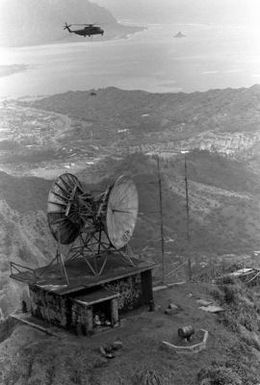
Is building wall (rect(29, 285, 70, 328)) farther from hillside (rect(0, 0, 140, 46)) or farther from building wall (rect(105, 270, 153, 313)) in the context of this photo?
hillside (rect(0, 0, 140, 46))

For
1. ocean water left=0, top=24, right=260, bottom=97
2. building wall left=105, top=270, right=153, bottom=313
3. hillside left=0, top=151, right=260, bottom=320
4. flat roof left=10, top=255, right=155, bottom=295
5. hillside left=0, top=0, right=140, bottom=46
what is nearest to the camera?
flat roof left=10, top=255, right=155, bottom=295

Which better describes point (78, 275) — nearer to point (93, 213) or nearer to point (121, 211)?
point (93, 213)

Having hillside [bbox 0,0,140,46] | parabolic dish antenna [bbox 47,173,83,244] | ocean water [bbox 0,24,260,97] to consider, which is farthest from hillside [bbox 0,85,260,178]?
parabolic dish antenna [bbox 47,173,83,244]

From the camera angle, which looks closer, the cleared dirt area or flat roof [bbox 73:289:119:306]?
the cleared dirt area

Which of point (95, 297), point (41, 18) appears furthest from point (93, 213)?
point (41, 18)

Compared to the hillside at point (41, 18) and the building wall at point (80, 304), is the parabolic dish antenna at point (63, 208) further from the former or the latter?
the hillside at point (41, 18)

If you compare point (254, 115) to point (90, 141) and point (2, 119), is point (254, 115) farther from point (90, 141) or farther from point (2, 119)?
point (2, 119)
